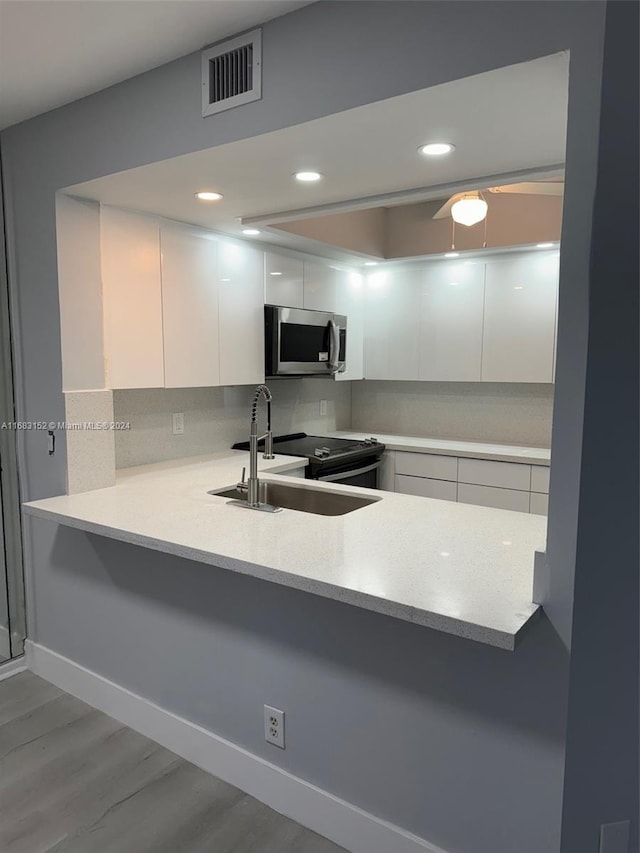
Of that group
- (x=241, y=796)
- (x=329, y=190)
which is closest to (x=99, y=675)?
(x=241, y=796)

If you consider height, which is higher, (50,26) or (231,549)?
(50,26)

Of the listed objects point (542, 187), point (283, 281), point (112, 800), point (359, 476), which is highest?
point (542, 187)

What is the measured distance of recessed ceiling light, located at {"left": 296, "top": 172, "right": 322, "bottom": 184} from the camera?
2074 mm

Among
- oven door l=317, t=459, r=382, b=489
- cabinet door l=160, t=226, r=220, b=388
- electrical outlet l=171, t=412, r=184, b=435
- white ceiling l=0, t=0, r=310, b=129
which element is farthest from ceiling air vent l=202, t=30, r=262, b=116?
oven door l=317, t=459, r=382, b=489

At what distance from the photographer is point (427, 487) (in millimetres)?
3797

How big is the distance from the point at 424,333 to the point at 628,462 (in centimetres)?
384

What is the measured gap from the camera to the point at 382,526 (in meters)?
1.99

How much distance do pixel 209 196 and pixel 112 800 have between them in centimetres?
226

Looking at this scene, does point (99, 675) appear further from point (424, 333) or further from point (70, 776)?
point (424, 333)

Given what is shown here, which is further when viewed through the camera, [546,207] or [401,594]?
[546,207]

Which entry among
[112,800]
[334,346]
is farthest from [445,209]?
[112,800]

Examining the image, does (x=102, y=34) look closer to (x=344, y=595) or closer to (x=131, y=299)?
(x=131, y=299)

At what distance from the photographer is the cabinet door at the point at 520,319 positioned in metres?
3.54

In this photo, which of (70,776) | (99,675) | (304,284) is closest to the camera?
(70,776)
